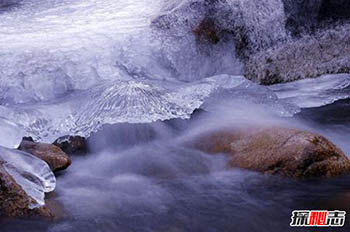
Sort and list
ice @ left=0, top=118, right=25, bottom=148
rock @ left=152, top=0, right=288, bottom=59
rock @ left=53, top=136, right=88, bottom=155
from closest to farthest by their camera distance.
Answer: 1. ice @ left=0, top=118, right=25, bottom=148
2. rock @ left=53, top=136, right=88, bottom=155
3. rock @ left=152, top=0, right=288, bottom=59

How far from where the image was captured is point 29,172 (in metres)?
3.84

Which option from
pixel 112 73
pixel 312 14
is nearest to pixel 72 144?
pixel 112 73

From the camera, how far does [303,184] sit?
3.93 m

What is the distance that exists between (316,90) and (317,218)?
3.47 metres

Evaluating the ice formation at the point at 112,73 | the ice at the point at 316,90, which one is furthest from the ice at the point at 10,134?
the ice at the point at 316,90

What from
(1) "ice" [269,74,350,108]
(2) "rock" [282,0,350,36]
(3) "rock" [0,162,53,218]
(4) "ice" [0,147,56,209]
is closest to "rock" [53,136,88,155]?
(4) "ice" [0,147,56,209]

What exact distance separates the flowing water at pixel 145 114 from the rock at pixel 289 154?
9 centimetres

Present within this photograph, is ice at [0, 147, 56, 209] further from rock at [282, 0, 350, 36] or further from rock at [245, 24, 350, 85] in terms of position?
rock at [282, 0, 350, 36]

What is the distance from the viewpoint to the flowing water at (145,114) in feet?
12.0

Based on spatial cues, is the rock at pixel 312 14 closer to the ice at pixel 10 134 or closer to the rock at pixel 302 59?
the rock at pixel 302 59

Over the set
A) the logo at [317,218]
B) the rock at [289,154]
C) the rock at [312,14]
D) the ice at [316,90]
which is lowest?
the ice at [316,90]

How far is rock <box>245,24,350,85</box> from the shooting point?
22.2 feet

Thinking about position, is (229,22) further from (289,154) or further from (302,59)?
(289,154)

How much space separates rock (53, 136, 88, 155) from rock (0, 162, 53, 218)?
1.43 metres
